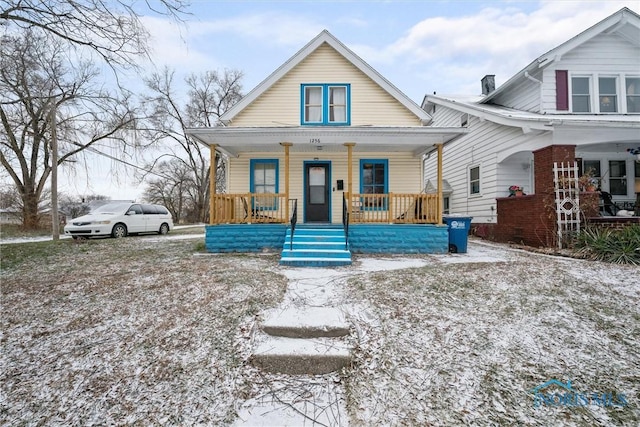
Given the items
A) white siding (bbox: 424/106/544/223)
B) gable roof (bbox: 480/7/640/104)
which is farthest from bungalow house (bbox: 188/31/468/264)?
gable roof (bbox: 480/7/640/104)

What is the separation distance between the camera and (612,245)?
266 inches

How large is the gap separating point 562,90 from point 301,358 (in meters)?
11.9

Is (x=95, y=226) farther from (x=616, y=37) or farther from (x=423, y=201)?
(x=616, y=37)

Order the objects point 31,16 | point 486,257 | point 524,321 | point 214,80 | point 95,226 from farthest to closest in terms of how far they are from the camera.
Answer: point 214,80, point 95,226, point 486,257, point 31,16, point 524,321

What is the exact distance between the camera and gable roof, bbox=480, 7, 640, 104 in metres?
9.36

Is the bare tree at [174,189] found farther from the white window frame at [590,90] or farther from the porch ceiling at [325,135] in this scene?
the white window frame at [590,90]

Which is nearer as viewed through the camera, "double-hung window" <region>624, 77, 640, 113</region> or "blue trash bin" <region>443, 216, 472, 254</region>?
"blue trash bin" <region>443, 216, 472, 254</region>

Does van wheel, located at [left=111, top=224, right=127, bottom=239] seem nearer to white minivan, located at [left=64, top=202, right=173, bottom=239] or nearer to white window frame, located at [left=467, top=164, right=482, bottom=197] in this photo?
white minivan, located at [left=64, top=202, right=173, bottom=239]

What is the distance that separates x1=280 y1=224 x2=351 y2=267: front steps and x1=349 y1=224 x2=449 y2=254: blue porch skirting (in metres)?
0.62

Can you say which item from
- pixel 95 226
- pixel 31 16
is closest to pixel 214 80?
pixel 95 226

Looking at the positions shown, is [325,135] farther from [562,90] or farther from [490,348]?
[562,90]

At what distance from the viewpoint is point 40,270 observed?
6.03 metres

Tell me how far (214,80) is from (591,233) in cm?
3282

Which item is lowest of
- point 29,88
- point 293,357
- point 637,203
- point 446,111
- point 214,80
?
point 293,357
